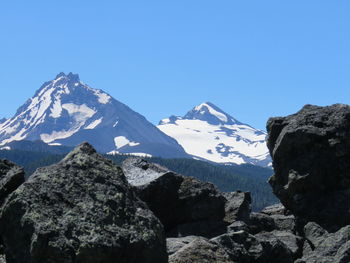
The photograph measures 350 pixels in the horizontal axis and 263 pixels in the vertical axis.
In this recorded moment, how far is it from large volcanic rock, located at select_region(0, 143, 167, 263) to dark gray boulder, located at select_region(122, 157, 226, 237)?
539 centimetres

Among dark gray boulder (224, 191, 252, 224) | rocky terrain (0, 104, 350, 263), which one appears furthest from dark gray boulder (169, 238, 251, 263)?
dark gray boulder (224, 191, 252, 224)

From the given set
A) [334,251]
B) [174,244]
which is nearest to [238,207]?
[174,244]

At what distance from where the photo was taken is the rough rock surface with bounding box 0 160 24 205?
14219mm

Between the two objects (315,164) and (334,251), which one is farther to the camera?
(315,164)

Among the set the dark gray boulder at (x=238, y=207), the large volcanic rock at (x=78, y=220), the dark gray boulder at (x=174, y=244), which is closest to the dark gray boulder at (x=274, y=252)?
the dark gray boulder at (x=174, y=244)

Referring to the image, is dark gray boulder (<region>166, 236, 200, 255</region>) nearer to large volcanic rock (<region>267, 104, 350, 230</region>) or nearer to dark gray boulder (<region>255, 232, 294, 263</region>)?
dark gray boulder (<region>255, 232, 294, 263</region>)

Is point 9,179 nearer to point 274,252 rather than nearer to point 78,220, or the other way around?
point 78,220

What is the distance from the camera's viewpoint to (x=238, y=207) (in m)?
19.5

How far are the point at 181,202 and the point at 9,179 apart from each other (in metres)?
5.98

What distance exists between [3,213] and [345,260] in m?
6.73

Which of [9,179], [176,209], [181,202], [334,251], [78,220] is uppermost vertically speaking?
[9,179]

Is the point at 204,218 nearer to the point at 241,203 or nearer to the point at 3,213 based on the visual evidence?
the point at 241,203

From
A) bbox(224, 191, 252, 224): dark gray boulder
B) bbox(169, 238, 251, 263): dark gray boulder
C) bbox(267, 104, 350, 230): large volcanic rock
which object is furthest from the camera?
bbox(267, 104, 350, 230): large volcanic rock

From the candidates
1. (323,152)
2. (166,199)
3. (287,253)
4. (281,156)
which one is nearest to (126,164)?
(166,199)
